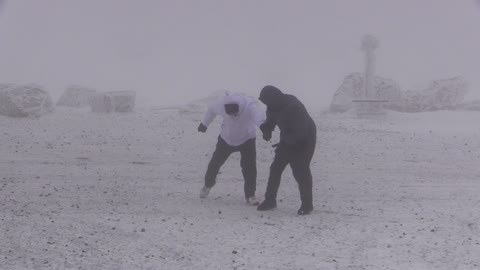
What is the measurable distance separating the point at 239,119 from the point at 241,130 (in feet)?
0.46

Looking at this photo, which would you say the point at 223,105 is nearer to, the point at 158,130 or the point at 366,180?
the point at 366,180

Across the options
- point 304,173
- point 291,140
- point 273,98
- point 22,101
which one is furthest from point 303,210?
point 22,101

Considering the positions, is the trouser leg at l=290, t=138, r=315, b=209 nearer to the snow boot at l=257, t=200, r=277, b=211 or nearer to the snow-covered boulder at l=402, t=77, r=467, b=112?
the snow boot at l=257, t=200, r=277, b=211

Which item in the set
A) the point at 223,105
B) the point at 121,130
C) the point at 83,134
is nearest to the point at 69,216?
the point at 223,105

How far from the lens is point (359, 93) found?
25562 mm

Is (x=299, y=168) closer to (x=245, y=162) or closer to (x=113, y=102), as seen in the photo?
(x=245, y=162)

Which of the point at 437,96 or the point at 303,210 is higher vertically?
the point at 437,96

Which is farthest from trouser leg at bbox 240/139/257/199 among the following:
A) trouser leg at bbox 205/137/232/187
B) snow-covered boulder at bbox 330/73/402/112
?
snow-covered boulder at bbox 330/73/402/112

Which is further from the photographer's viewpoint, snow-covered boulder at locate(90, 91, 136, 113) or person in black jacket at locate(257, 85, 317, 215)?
snow-covered boulder at locate(90, 91, 136, 113)

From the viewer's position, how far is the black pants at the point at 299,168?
7.60 m

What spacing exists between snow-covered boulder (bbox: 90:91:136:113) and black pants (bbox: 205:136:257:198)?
1333 cm

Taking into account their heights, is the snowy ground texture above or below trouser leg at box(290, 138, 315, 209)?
below

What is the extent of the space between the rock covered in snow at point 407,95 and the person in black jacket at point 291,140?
674 inches

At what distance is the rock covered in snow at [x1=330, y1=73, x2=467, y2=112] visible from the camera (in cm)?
2484
